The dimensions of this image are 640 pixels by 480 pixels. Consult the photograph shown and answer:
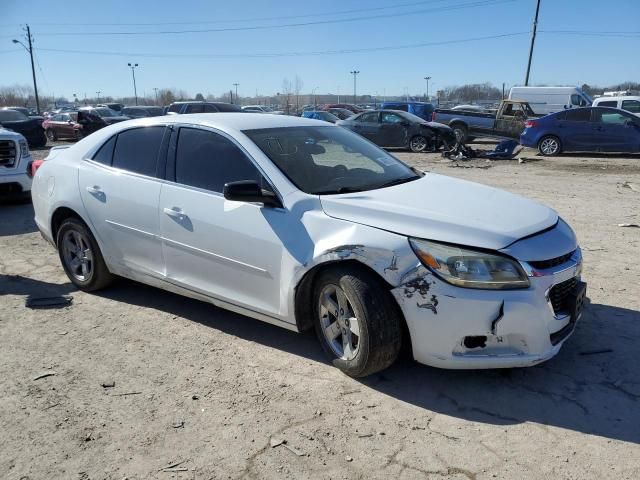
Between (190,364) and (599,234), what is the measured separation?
5.37 metres

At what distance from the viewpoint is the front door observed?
733 inches

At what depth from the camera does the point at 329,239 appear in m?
3.28

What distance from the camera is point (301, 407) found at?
312 centimetres

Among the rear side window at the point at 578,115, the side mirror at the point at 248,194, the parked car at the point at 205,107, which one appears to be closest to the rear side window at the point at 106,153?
the side mirror at the point at 248,194

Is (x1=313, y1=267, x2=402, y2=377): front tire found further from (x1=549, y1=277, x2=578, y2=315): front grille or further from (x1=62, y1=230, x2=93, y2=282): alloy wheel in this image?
(x1=62, y1=230, x2=93, y2=282): alloy wheel

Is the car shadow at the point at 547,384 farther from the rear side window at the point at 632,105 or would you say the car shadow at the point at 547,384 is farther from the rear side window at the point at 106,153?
the rear side window at the point at 632,105

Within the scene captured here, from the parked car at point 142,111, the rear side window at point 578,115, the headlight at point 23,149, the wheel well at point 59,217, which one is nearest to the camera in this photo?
the wheel well at point 59,217

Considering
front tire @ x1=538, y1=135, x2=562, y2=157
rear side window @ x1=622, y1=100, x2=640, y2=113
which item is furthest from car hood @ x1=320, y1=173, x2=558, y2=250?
rear side window @ x1=622, y1=100, x2=640, y2=113

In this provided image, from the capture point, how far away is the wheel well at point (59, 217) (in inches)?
192

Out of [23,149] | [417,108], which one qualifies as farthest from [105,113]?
[23,149]

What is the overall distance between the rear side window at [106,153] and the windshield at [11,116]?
740 inches

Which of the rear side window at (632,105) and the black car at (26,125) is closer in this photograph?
the black car at (26,125)

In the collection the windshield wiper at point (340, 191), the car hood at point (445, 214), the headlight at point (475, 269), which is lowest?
the headlight at point (475, 269)

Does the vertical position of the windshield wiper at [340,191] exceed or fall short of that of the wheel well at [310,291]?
it exceeds it
